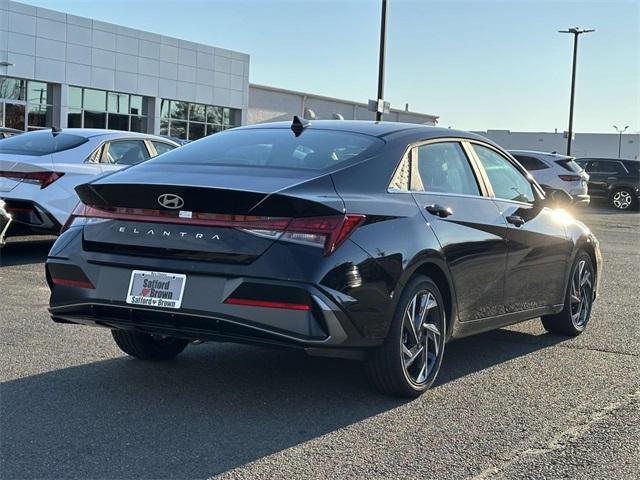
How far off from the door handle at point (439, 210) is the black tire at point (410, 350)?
0.40 meters

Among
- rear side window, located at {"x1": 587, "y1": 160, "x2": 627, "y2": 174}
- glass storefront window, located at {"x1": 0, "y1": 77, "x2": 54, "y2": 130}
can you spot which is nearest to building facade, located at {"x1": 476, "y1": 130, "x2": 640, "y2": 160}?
rear side window, located at {"x1": 587, "y1": 160, "x2": 627, "y2": 174}

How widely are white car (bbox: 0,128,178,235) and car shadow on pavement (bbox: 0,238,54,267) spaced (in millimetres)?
364

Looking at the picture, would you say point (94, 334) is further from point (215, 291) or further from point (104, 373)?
point (215, 291)

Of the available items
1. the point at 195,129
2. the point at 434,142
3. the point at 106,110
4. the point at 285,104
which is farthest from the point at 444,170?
the point at 285,104

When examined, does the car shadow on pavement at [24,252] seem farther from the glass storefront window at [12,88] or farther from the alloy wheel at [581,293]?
the glass storefront window at [12,88]

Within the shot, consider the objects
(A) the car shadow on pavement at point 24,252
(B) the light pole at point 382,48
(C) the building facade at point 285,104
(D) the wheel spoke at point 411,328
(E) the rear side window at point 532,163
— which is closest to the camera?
(D) the wheel spoke at point 411,328

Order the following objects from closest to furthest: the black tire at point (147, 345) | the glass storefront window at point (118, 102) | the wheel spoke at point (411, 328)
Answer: the wheel spoke at point (411, 328) < the black tire at point (147, 345) < the glass storefront window at point (118, 102)

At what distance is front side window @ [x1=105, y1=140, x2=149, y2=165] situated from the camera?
10234 millimetres

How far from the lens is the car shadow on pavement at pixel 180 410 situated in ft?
11.9

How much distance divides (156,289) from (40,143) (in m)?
6.27

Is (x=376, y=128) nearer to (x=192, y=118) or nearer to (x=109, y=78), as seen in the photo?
(x=109, y=78)

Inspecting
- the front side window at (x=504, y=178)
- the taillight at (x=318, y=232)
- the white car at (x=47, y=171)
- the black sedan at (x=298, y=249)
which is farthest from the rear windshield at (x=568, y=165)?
the taillight at (x=318, y=232)

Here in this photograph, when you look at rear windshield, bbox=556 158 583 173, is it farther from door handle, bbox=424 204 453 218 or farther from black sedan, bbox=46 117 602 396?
door handle, bbox=424 204 453 218

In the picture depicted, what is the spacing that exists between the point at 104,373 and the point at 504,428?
2.32 metres
